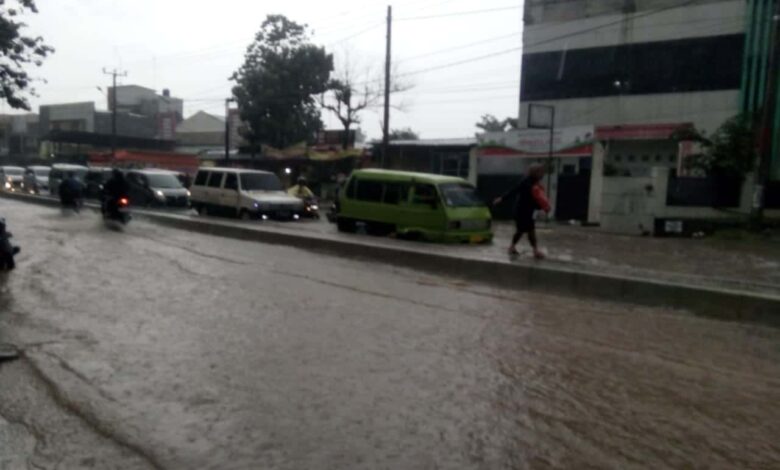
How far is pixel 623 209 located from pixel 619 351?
1753 centimetres

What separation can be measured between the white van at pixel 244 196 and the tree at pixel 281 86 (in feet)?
77.0

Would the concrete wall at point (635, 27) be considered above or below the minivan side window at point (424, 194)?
above

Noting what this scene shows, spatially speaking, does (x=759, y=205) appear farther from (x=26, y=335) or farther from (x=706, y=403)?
(x=26, y=335)

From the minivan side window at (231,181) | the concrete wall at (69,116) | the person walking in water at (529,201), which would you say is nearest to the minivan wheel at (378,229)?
the person walking in water at (529,201)

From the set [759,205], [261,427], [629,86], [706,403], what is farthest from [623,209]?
[261,427]

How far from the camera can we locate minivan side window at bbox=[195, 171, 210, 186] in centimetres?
2600

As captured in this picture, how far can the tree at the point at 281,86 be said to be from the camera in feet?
Result: 159

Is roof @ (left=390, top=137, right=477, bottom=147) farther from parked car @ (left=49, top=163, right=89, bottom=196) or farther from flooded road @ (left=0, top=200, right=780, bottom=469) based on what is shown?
flooded road @ (left=0, top=200, right=780, bottom=469)

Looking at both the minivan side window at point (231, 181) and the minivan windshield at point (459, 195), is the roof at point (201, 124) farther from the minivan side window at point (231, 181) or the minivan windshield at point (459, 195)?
the minivan windshield at point (459, 195)

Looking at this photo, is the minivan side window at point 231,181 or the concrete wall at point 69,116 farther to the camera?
the concrete wall at point 69,116

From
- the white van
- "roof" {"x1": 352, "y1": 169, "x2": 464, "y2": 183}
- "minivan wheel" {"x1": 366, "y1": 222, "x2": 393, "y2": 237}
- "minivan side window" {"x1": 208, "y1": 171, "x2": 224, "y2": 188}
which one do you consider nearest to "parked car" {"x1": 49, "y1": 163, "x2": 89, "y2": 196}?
the white van

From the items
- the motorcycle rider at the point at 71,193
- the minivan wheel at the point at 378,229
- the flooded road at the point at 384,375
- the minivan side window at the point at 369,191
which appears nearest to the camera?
the flooded road at the point at 384,375

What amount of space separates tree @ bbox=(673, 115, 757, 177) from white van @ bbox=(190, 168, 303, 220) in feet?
40.4

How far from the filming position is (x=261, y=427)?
5309 mm
